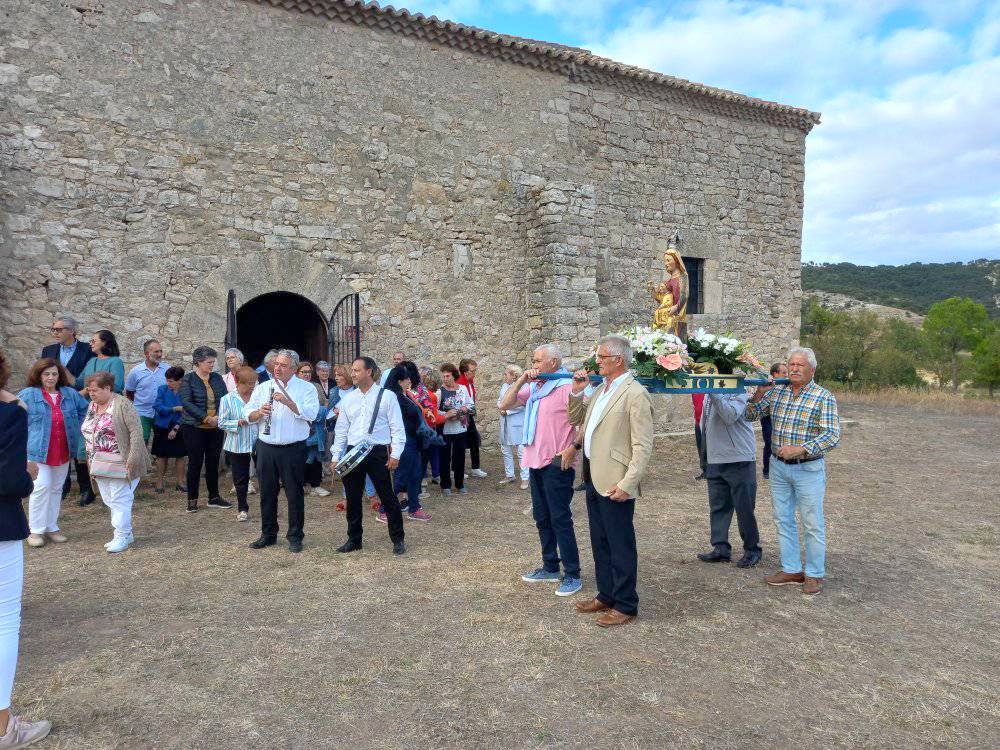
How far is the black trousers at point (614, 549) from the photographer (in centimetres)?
428

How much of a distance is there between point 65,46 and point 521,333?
7565 mm

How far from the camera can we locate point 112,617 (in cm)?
Answer: 443

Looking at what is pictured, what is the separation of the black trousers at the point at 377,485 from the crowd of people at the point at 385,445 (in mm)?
13

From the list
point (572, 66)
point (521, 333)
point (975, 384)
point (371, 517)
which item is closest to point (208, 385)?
point (371, 517)

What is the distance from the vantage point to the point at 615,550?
4316 mm

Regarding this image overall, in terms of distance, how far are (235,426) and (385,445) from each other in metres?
1.97

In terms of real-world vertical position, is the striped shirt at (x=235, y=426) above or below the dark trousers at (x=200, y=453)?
above

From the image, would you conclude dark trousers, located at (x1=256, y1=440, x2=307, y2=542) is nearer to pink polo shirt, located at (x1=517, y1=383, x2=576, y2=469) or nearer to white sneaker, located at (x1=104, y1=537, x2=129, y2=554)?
white sneaker, located at (x1=104, y1=537, x2=129, y2=554)

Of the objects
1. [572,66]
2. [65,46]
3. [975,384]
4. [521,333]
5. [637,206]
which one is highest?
[572,66]

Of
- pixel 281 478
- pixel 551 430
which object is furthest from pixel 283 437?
pixel 551 430

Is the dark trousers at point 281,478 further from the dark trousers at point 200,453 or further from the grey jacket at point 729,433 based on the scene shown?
the grey jacket at point 729,433

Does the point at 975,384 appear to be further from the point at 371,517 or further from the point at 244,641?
the point at 244,641

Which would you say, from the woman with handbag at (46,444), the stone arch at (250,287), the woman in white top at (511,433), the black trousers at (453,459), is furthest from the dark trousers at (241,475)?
the woman in white top at (511,433)

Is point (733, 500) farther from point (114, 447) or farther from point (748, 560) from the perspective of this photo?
point (114, 447)
